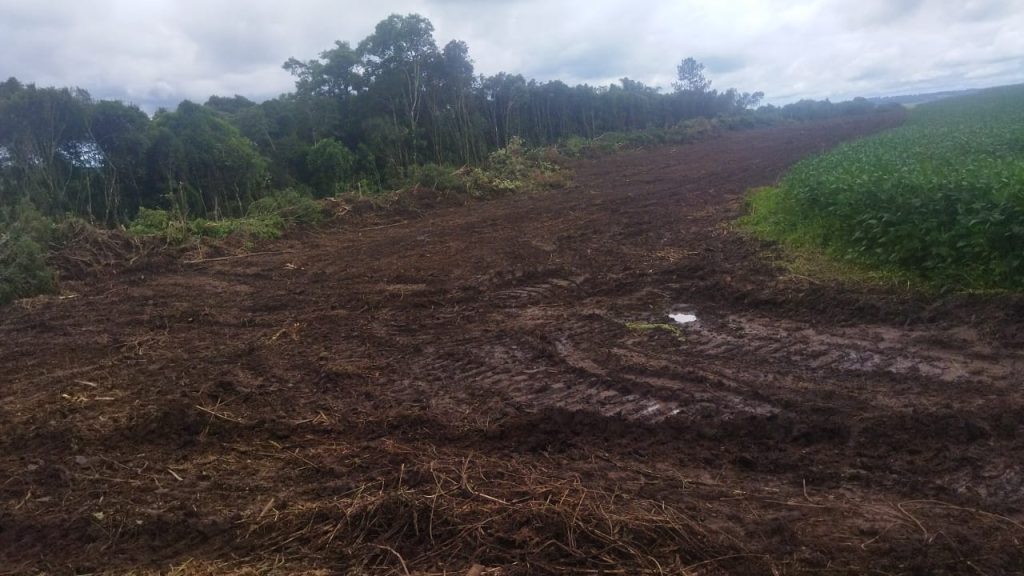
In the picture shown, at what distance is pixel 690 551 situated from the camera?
10.6 feet

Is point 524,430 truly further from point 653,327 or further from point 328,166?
point 328,166

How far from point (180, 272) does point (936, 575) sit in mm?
11014

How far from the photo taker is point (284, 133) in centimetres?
2445

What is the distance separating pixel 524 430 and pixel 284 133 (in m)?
22.5

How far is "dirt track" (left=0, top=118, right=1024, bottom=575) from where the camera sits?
340 cm

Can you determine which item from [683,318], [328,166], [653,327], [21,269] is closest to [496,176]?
[328,166]

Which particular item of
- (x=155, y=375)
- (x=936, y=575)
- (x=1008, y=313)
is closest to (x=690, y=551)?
(x=936, y=575)

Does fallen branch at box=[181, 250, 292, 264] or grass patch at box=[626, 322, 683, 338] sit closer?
grass patch at box=[626, 322, 683, 338]

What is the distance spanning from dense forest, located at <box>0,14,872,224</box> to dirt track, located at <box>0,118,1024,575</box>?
8292mm

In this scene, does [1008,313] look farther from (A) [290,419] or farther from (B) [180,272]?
(B) [180,272]

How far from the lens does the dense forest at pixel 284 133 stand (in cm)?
1538

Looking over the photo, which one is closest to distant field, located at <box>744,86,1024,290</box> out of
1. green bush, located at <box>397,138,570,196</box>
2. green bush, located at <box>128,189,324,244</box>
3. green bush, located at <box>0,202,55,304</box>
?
green bush, located at <box>128,189,324,244</box>

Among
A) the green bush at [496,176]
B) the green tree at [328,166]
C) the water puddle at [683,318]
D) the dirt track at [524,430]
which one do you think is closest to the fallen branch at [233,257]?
the dirt track at [524,430]

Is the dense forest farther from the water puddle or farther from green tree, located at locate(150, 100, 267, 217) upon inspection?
the water puddle
